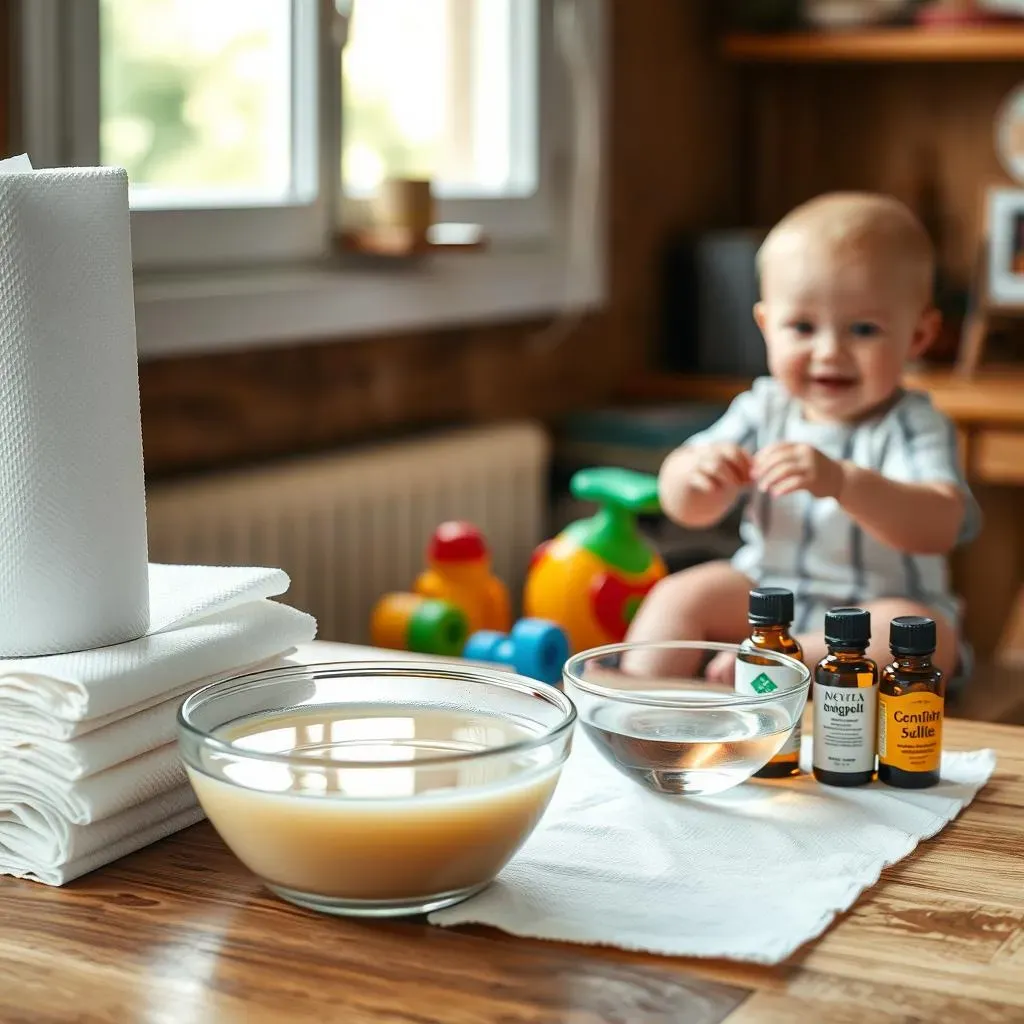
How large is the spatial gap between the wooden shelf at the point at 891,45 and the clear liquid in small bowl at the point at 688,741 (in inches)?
98.8

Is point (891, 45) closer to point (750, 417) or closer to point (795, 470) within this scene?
point (750, 417)

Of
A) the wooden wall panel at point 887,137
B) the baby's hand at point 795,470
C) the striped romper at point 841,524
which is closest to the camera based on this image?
the baby's hand at point 795,470

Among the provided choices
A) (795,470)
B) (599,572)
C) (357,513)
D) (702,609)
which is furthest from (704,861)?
(357,513)

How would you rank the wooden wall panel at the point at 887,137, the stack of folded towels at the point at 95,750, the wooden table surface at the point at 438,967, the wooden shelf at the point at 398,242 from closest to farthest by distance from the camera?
the wooden table surface at the point at 438,967 < the stack of folded towels at the point at 95,750 < the wooden shelf at the point at 398,242 < the wooden wall panel at the point at 887,137

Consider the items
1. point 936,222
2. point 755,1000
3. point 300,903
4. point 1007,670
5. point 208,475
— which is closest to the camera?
point 755,1000

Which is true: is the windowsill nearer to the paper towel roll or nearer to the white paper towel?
the paper towel roll

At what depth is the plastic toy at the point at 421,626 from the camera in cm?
229

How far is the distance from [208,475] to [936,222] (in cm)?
197

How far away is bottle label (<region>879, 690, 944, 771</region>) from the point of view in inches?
40.4

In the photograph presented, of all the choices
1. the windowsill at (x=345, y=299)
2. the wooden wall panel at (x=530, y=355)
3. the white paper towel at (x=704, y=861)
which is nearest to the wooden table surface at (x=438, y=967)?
the white paper towel at (x=704, y=861)

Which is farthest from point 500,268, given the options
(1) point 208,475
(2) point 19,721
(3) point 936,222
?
(2) point 19,721

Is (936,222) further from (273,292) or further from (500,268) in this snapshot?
(273,292)

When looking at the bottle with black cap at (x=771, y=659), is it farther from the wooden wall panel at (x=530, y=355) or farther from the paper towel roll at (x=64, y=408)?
the wooden wall panel at (x=530, y=355)

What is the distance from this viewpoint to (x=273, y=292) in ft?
7.98
